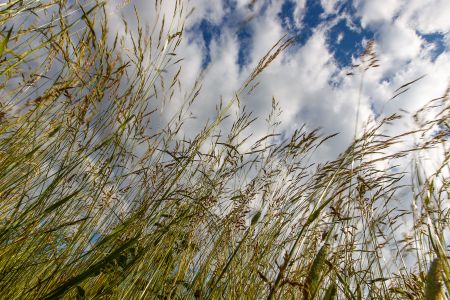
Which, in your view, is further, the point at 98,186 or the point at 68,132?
the point at 68,132

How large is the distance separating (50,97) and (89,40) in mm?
441

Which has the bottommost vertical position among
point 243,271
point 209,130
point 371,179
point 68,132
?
point 243,271

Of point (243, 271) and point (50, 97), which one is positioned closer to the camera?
point (243, 271)

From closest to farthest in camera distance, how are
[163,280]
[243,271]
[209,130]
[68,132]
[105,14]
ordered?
[163,280] < [105,14] < [243,271] < [209,130] < [68,132]

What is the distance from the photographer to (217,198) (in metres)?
2.12

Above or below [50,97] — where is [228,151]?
above

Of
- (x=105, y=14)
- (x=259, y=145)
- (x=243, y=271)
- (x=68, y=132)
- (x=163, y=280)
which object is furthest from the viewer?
(x=259, y=145)

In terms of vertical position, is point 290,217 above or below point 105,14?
below

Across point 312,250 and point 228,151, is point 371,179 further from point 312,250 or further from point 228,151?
point 228,151

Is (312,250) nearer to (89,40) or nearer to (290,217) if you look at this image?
(290,217)

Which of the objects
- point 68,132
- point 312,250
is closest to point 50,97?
point 68,132

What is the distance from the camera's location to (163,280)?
144cm

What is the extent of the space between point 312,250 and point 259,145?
0.71 meters

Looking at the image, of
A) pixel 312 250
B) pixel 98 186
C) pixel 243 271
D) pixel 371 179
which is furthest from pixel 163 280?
pixel 371 179
